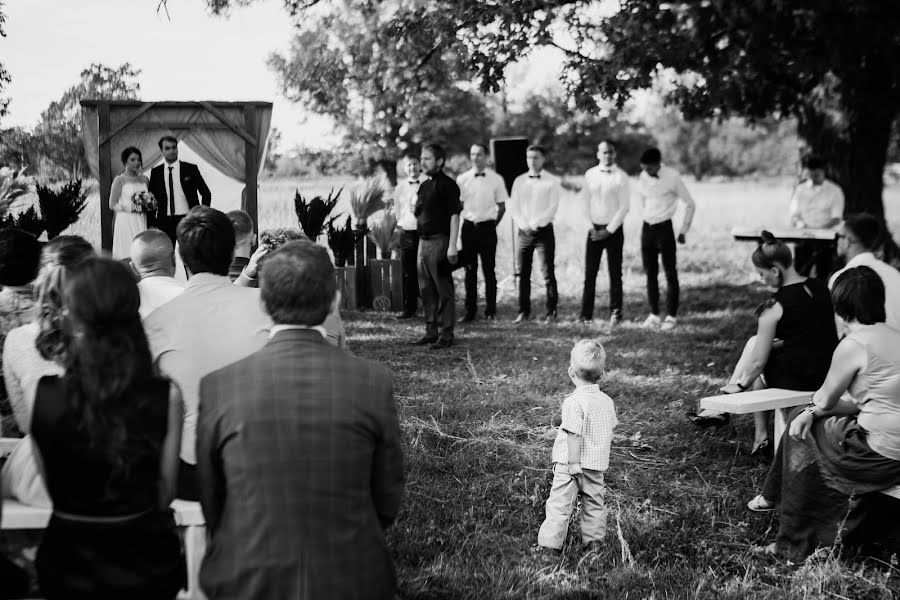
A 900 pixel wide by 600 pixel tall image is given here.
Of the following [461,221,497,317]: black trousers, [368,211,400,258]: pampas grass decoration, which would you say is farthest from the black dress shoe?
[368,211,400,258]: pampas grass decoration

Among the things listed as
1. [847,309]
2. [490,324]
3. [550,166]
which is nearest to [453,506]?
[847,309]

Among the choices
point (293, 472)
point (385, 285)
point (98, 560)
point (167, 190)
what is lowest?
point (98, 560)

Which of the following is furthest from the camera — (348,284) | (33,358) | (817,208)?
(348,284)

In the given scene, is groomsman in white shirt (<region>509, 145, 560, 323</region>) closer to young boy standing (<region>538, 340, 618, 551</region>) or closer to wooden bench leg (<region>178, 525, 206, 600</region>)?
young boy standing (<region>538, 340, 618, 551</region>)

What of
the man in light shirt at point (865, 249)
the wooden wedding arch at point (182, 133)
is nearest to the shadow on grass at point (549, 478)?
the man in light shirt at point (865, 249)

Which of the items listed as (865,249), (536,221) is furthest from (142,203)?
(865,249)

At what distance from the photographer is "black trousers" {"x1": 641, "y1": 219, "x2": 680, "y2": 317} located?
33.0 feet

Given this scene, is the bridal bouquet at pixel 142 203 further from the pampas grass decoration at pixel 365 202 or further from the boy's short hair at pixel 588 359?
the boy's short hair at pixel 588 359

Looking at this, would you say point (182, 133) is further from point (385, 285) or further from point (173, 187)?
point (385, 285)

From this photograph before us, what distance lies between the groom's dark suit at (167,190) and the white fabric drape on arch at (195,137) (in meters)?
0.15

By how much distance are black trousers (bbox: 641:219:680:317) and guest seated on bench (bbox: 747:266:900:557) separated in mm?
5682

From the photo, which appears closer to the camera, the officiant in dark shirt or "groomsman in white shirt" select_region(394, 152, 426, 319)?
the officiant in dark shirt

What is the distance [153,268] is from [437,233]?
181 inches

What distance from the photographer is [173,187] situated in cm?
901
